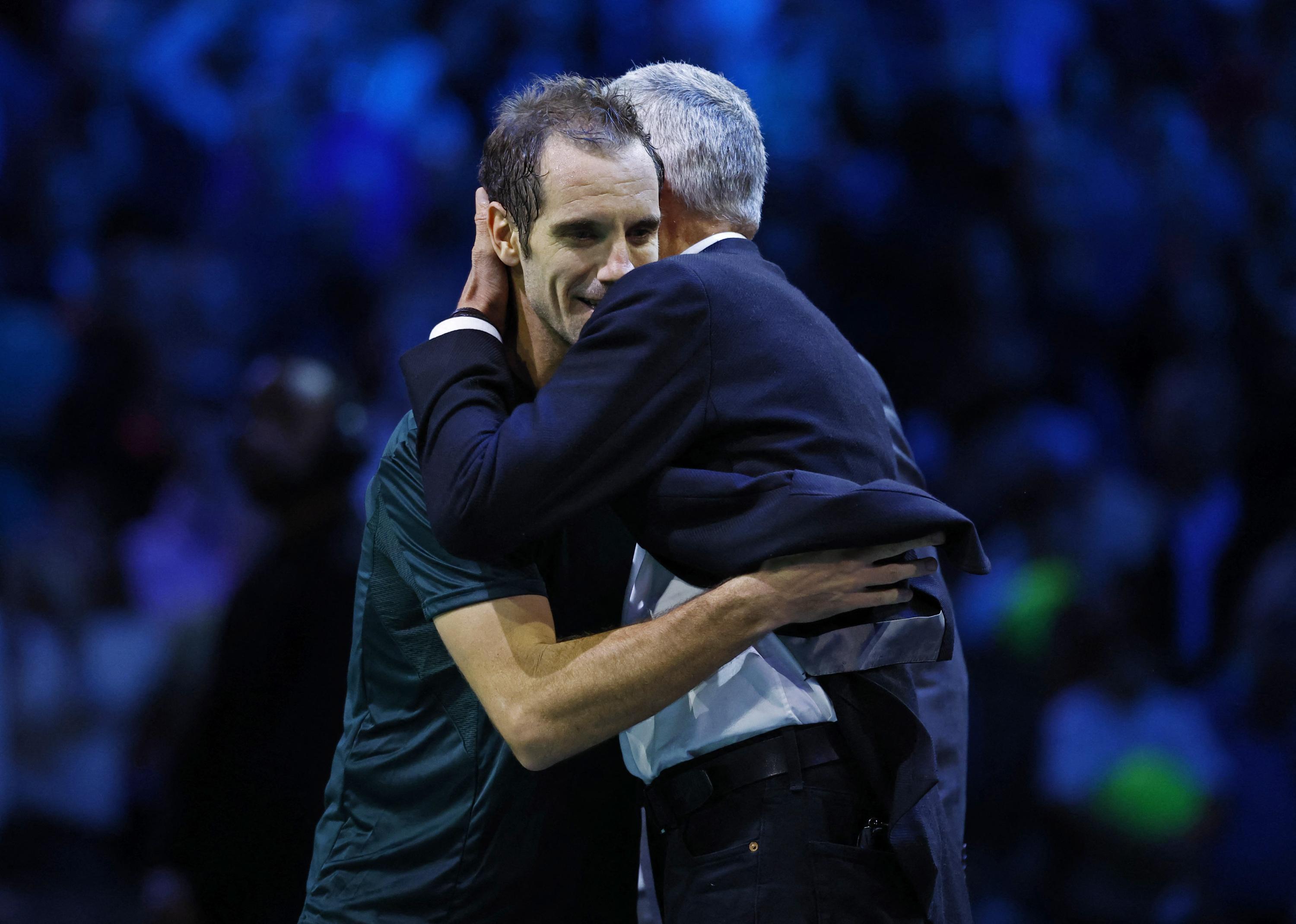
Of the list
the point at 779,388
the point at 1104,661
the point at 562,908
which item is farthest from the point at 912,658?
the point at 1104,661

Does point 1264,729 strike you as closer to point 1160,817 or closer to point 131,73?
point 1160,817

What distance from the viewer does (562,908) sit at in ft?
4.72

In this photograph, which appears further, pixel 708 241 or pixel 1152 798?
pixel 1152 798

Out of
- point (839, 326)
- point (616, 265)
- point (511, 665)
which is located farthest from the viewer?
point (839, 326)

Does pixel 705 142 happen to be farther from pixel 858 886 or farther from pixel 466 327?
pixel 858 886

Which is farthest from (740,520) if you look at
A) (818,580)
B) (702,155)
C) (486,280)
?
(702,155)

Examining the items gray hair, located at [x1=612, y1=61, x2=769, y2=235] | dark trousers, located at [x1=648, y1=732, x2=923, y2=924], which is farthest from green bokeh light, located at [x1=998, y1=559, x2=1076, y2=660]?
dark trousers, located at [x1=648, y1=732, x2=923, y2=924]

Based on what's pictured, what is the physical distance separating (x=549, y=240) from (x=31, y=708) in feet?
9.24

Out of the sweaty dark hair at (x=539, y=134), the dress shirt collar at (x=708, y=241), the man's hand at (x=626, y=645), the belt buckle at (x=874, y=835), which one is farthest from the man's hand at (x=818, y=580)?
the sweaty dark hair at (x=539, y=134)

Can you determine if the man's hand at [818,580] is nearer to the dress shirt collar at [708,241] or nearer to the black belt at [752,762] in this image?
the black belt at [752,762]

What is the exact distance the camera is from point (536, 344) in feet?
4.81

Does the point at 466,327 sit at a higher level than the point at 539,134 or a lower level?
lower

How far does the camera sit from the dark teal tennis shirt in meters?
Result: 1.39

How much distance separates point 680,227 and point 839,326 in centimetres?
259
